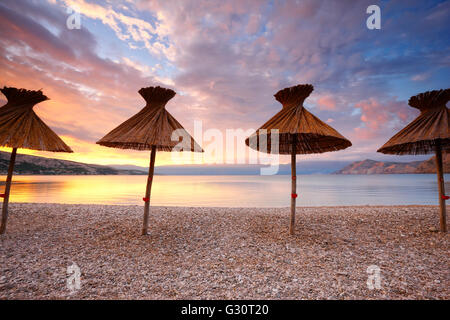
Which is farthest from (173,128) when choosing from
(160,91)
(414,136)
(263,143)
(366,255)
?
(414,136)

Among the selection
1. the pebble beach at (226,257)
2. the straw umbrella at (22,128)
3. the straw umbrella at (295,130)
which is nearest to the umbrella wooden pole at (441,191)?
the pebble beach at (226,257)

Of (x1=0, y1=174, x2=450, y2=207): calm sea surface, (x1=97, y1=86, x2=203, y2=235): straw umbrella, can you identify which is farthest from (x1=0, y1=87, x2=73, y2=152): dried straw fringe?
→ (x1=0, y1=174, x2=450, y2=207): calm sea surface

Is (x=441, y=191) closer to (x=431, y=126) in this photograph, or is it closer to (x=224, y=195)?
(x=431, y=126)

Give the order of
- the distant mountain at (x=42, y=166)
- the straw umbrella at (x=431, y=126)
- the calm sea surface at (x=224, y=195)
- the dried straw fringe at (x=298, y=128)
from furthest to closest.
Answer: the distant mountain at (x=42, y=166), the calm sea surface at (x=224, y=195), the straw umbrella at (x=431, y=126), the dried straw fringe at (x=298, y=128)

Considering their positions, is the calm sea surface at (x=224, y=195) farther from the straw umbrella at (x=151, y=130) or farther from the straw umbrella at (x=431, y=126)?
the straw umbrella at (x=151, y=130)

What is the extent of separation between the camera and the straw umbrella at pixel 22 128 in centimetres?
617

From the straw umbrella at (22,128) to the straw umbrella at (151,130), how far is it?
2007mm

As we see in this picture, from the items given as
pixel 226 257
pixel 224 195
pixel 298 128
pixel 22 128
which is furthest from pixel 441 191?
pixel 224 195

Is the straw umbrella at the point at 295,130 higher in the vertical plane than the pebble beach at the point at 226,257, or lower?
higher

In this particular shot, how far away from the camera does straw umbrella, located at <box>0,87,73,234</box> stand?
6.17m

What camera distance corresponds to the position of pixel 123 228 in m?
7.45
